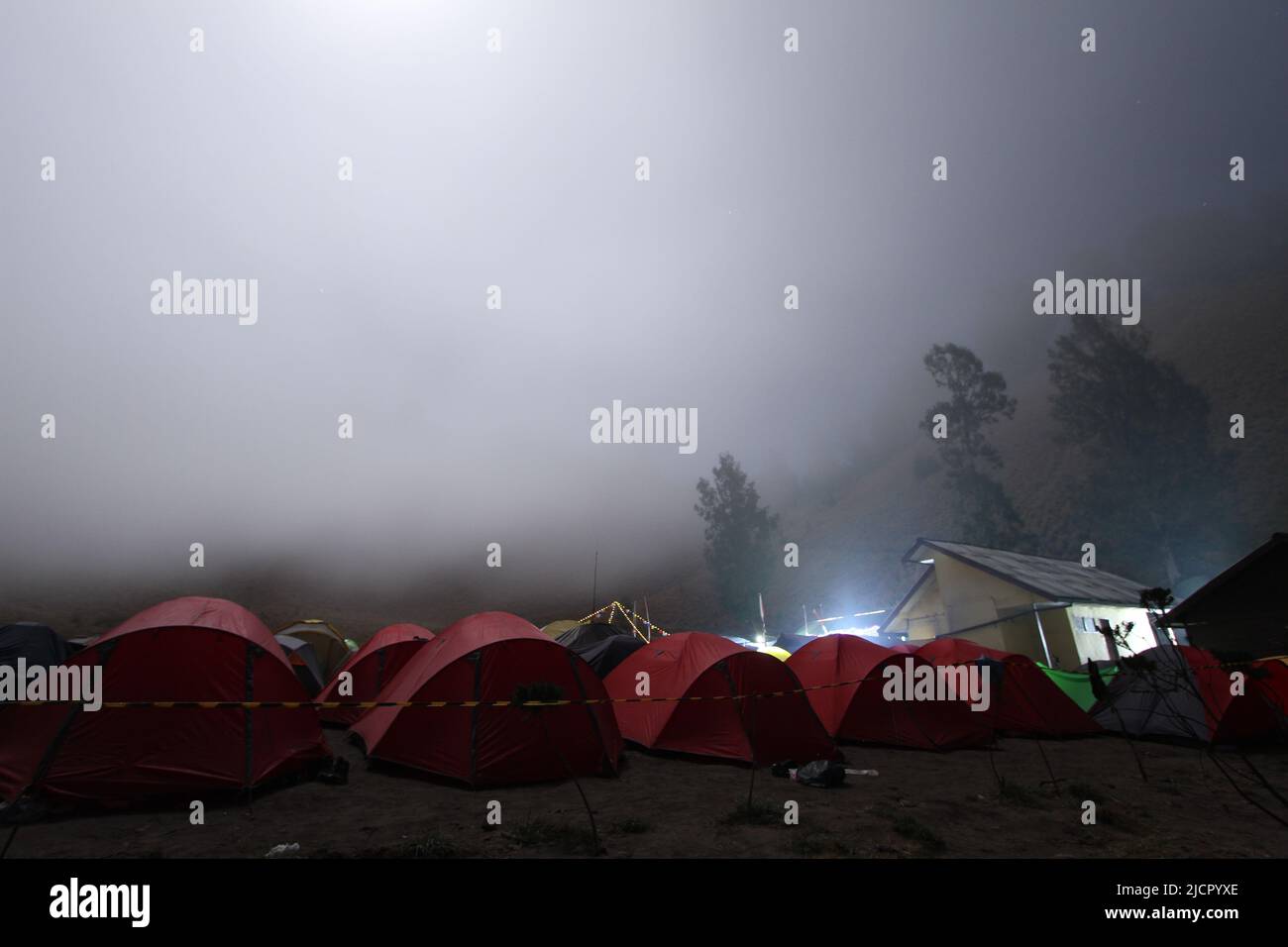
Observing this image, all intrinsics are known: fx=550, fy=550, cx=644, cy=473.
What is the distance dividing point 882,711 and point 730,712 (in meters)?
4.07

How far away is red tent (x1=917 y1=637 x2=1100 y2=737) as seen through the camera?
1317cm

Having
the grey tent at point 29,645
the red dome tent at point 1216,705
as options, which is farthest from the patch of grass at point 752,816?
the grey tent at point 29,645

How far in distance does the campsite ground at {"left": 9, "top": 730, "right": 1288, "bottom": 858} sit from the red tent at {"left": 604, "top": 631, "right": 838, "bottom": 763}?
0.61 meters

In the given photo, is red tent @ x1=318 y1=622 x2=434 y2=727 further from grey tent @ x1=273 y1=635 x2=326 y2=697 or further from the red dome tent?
the red dome tent

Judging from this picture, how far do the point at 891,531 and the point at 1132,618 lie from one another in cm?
6650

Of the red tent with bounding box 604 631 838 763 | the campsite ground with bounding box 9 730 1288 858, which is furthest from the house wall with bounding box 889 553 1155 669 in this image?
the red tent with bounding box 604 631 838 763

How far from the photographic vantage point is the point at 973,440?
1831 inches

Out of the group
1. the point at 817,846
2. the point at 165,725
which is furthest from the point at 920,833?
the point at 165,725

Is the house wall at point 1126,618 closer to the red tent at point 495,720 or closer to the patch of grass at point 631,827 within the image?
the red tent at point 495,720

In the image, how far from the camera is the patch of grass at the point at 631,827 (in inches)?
252

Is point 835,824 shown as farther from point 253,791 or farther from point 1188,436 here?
point 1188,436

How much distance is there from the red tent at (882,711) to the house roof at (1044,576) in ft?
38.6
